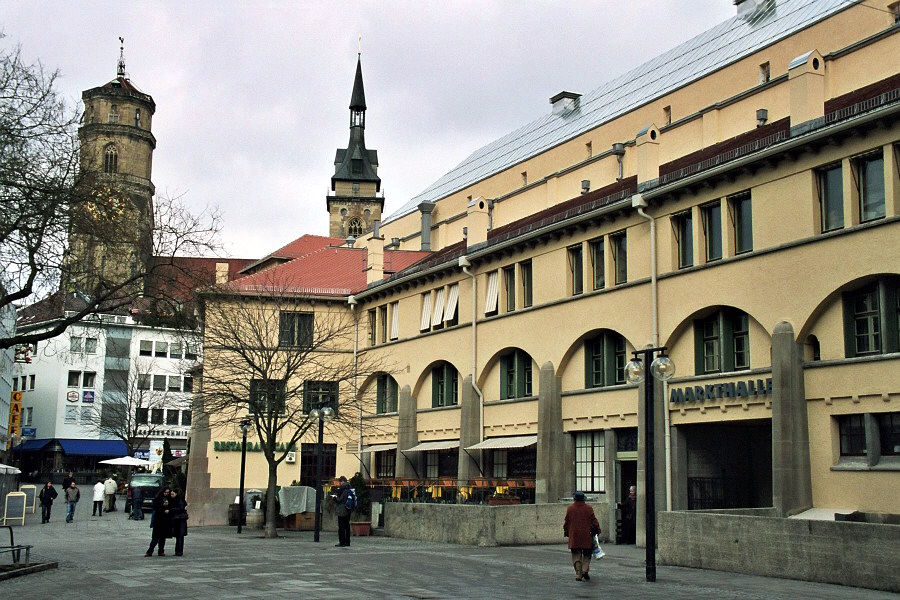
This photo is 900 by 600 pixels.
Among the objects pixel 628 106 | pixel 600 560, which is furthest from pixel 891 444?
pixel 628 106

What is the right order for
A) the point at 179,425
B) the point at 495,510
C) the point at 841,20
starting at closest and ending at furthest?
1. the point at 495,510
2. the point at 841,20
3. the point at 179,425

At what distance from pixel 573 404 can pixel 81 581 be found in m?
18.5

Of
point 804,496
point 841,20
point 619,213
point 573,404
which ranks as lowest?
point 804,496

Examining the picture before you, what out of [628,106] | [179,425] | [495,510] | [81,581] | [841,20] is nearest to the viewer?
[81,581]

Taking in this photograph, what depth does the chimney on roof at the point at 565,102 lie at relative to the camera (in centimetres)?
5581

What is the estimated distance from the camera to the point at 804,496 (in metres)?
24.7

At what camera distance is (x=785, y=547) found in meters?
19.5

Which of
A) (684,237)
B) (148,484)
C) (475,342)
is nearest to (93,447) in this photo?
(148,484)

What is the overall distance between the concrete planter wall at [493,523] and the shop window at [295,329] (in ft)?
37.2

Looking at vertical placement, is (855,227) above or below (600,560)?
above

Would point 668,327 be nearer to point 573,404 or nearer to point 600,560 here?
point 573,404

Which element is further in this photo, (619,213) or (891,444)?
(619,213)

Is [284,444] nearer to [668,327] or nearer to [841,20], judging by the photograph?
[668,327]

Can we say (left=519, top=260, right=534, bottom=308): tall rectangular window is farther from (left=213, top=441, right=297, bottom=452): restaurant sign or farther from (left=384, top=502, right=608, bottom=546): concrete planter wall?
(left=213, top=441, right=297, bottom=452): restaurant sign
